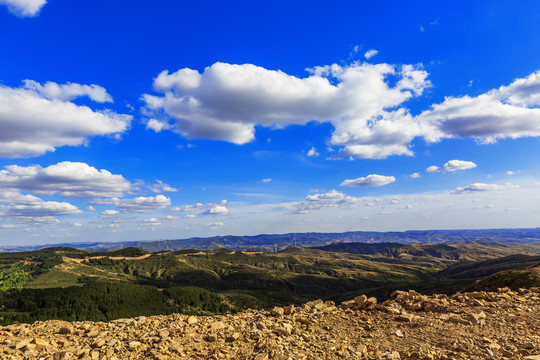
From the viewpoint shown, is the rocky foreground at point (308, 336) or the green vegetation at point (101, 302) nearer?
the rocky foreground at point (308, 336)

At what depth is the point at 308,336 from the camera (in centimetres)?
1232

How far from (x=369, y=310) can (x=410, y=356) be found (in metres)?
6.88

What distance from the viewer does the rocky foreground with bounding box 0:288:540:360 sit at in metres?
10.6

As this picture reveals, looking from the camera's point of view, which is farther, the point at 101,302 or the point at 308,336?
the point at 101,302

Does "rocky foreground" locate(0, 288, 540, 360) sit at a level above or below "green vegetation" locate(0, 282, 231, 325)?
above

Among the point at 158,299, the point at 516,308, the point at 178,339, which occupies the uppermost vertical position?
the point at 178,339

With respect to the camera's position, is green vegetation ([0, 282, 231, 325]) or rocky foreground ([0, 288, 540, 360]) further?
green vegetation ([0, 282, 231, 325])

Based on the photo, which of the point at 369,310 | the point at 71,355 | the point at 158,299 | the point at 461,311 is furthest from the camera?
the point at 158,299

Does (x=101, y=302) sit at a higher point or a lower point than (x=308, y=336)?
lower

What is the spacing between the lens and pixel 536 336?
12461mm

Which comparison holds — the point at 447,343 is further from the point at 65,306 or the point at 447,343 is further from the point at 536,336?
the point at 65,306

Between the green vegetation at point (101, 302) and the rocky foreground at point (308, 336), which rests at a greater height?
the rocky foreground at point (308, 336)

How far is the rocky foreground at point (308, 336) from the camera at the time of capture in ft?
34.8

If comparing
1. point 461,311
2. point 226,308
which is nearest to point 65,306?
point 226,308
